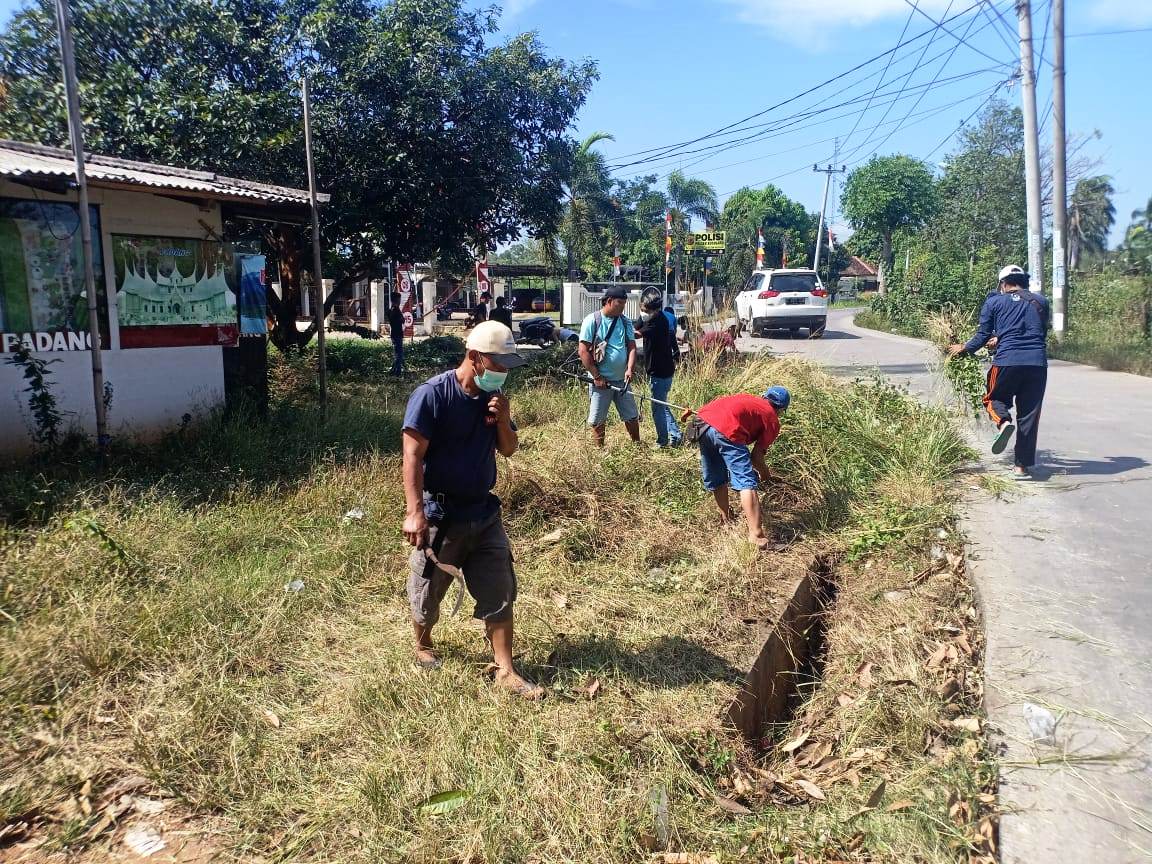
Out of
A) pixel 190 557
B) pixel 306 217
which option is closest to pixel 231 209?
pixel 306 217

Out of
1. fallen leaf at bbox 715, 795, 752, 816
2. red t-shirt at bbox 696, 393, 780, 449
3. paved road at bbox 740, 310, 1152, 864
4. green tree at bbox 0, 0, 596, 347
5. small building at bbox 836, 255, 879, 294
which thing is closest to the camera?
paved road at bbox 740, 310, 1152, 864

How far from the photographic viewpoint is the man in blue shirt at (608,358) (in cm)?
673

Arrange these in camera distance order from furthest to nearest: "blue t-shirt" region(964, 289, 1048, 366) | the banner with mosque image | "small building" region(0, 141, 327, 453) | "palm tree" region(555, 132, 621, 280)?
"palm tree" region(555, 132, 621, 280) < the banner with mosque image < "small building" region(0, 141, 327, 453) < "blue t-shirt" region(964, 289, 1048, 366)

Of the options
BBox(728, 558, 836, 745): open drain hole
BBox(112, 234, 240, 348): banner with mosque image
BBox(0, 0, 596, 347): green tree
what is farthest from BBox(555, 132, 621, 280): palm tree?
BBox(728, 558, 836, 745): open drain hole

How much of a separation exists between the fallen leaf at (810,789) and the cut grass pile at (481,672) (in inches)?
0.6

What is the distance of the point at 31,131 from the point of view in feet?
34.6

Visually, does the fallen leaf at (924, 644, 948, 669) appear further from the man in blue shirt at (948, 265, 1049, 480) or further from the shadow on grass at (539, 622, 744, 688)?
the man in blue shirt at (948, 265, 1049, 480)

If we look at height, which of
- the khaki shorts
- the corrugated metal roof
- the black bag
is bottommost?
the khaki shorts

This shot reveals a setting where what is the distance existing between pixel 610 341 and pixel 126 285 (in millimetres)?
4632

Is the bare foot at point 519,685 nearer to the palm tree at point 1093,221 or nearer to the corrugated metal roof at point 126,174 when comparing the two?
the corrugated metal roof at point 126,174

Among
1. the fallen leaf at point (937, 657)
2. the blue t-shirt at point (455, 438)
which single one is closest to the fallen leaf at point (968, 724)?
the fallen leaf at point (937, 657)

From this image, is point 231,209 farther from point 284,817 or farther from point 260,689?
point 284,817

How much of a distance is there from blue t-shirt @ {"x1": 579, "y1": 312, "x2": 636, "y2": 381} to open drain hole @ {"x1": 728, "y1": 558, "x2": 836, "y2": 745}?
2.55 meters

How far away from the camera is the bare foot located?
3.39m
